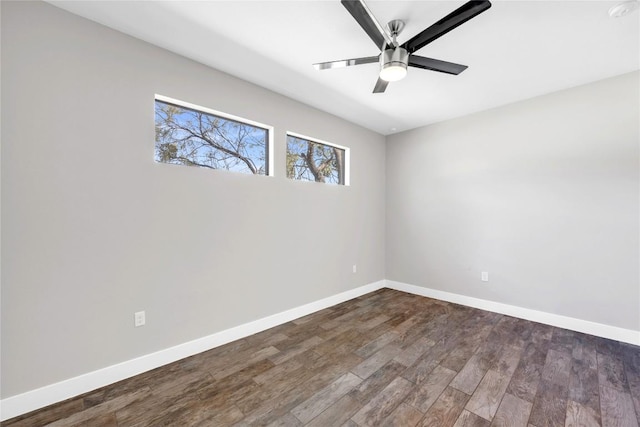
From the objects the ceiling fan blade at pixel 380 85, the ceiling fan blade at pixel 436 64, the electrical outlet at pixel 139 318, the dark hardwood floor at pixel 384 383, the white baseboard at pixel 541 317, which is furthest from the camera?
the white baseboard at pixel 541 317

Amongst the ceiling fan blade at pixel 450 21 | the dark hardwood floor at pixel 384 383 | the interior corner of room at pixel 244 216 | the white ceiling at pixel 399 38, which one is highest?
the white ceiling at pixel 399 38

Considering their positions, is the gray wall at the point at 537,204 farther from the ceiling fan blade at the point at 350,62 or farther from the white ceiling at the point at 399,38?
the ceiling fan blade at the point at 350,62

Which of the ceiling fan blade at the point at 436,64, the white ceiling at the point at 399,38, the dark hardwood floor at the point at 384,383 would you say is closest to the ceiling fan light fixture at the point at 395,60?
the ceiling fan blade at the point at 436,64

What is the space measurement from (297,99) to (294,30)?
1179 mm

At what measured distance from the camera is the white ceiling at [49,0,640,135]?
1794mm

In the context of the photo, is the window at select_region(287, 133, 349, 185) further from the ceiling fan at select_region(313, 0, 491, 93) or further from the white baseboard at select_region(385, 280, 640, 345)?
the white baseboard at select_region(385, 280, 640, 345)

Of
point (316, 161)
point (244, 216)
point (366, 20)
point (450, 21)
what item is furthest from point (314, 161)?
point (450, 21)

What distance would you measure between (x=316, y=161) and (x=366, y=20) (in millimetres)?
2112

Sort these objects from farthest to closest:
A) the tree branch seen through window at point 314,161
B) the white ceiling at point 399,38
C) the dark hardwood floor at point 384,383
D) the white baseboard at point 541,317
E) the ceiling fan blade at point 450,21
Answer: the tree branch seen through window at point 314,161 → the white baseboard at point 541,317 → the white ceiling at point 399,38 → the dark hardwood floor at point 384,383 → the ceiling fan blade at point 450,21

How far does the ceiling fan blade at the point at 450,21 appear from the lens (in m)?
1.40

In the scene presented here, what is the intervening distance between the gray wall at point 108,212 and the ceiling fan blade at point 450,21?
1.70 metres

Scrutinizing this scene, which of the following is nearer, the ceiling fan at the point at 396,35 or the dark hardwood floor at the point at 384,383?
the ceiling fan at the point at 396,35

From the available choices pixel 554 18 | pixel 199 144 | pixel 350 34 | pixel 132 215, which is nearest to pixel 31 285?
pixel 132 215

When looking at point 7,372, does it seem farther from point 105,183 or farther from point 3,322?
point 105,183
